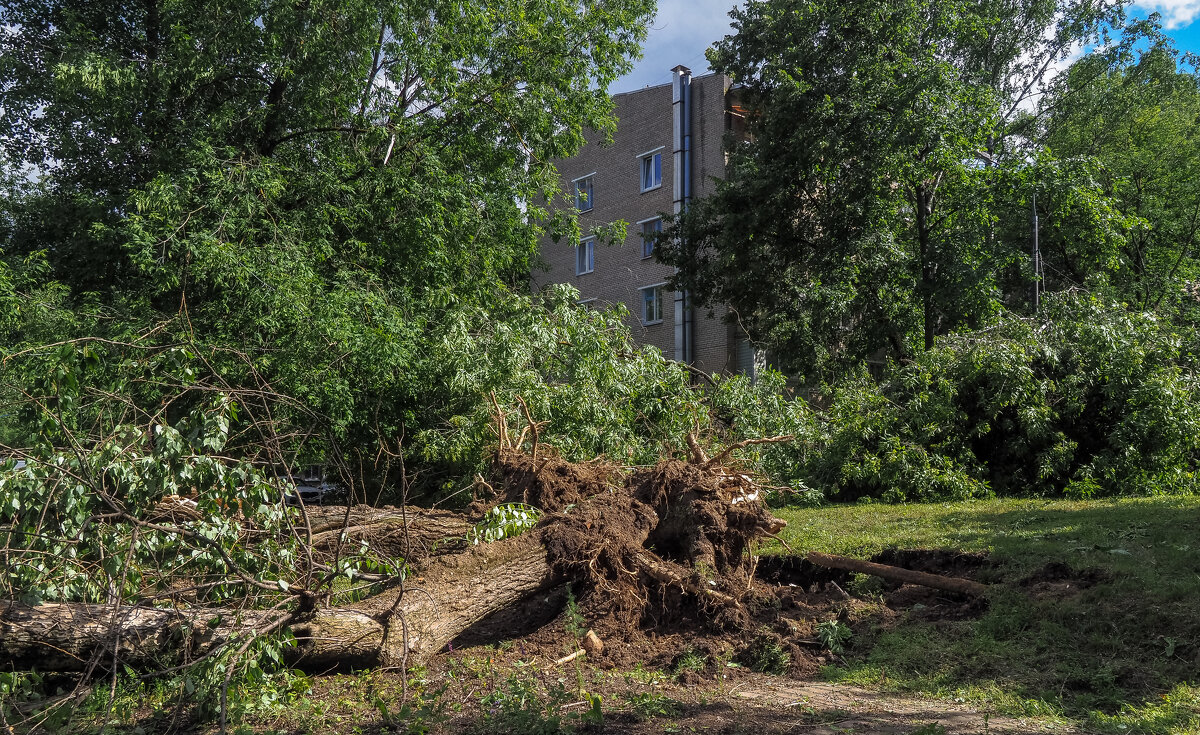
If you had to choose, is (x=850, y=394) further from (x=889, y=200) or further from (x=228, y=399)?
(x=228, y=399)

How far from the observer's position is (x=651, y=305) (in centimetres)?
2614

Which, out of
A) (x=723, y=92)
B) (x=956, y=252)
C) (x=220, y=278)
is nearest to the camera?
(x=220, y=278)

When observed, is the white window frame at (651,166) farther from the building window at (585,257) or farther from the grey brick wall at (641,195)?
the building window at (585,257)

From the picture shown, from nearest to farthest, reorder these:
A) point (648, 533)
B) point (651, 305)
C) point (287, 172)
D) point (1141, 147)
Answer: point (648, 533), point (287, 172), point (1141, 147), point (651, 305)

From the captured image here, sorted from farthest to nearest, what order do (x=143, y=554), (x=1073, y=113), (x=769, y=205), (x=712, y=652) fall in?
(x=1073, y=113) < (x=769, y=205) < (x=712, y=652) < (x=143, y=554)

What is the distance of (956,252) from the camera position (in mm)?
15523

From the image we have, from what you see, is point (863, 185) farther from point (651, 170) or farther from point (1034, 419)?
point (651, 170)

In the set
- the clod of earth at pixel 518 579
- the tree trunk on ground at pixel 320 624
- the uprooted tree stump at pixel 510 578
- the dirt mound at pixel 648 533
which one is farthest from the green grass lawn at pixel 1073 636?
the tree trunk on ground at pixel 320 624

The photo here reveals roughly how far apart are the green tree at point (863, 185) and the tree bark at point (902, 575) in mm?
9676

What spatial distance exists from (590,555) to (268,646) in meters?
2.33

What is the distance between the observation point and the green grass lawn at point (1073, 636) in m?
4.18

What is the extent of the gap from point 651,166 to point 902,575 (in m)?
21.8

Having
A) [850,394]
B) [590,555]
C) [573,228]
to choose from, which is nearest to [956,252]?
[850,394]

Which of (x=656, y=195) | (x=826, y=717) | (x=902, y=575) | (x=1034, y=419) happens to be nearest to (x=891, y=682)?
(x=826, y=717)
